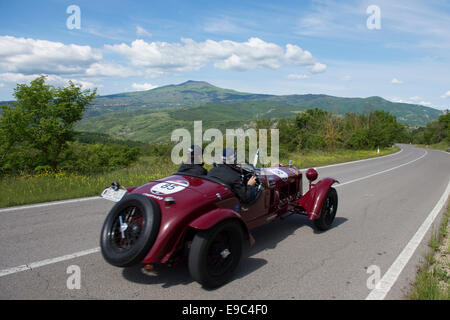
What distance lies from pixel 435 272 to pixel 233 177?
281 cm

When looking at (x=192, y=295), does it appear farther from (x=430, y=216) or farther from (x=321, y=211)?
(x=430, y=216)

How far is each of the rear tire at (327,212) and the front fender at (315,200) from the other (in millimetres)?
129

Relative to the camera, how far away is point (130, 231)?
3217 millimetres

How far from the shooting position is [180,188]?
142 inches

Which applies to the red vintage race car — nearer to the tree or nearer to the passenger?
the passenger

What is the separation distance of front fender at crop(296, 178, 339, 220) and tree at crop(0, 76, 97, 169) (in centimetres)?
1330

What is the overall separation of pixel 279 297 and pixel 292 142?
45076 millimetres

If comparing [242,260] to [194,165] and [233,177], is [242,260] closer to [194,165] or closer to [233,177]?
[233,177]

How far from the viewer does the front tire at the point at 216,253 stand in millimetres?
3062
